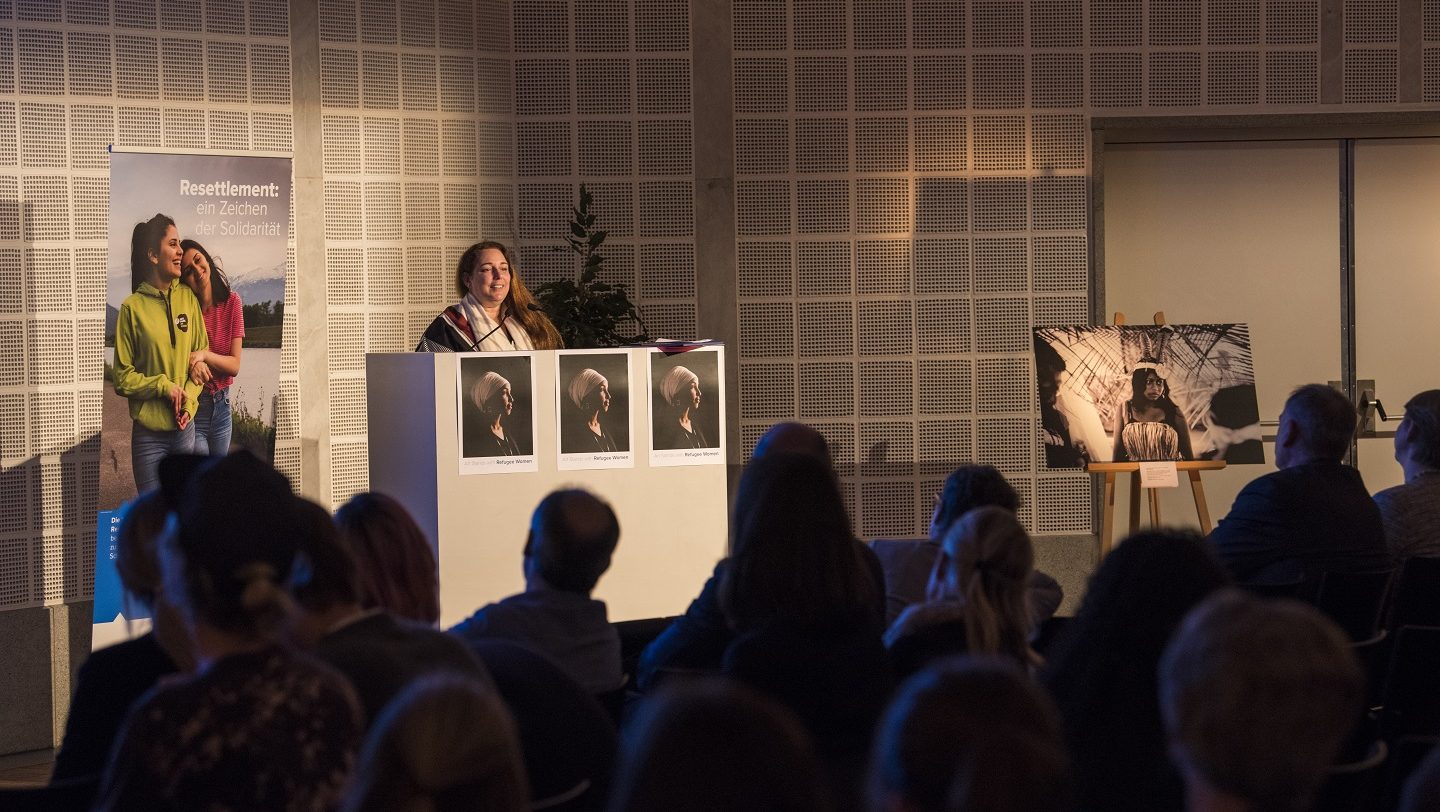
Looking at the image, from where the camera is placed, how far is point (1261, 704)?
136 centimetres

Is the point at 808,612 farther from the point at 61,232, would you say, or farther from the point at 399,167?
the point at 399,167

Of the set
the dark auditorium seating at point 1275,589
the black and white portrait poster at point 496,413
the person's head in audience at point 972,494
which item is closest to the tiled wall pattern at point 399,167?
the black and white portrait poster at point 496,413

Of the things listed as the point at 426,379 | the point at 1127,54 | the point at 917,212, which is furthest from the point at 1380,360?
the point at 426,379

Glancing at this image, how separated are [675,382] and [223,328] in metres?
1.93

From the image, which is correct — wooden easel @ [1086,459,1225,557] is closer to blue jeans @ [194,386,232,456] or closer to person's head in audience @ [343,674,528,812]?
blue jeans @ [194,386,232,456]

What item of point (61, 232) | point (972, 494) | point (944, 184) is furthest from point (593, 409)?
point (944, 184)

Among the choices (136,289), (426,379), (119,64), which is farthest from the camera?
(119,64)

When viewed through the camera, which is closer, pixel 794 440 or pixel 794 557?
pixel 794 557

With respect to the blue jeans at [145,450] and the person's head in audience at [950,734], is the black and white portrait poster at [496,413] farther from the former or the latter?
the person's head in audience at [950,734]

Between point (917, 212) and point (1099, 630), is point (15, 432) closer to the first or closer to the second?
point (917, 212)

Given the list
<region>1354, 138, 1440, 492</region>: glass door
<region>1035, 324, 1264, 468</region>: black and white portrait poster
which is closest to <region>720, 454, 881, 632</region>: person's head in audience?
<region>1035, 324, 1264, 468</region>: black and white portrait poster

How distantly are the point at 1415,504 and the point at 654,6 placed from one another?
4.51 metres

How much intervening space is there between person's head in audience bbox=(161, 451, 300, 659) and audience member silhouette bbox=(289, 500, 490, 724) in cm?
10

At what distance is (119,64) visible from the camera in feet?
20.6
